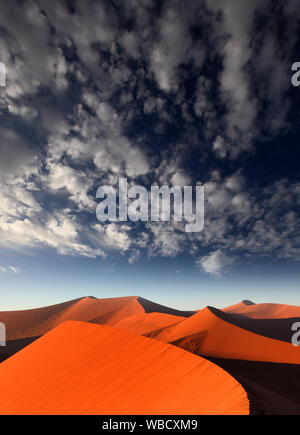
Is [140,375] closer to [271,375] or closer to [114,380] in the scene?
[114,380]

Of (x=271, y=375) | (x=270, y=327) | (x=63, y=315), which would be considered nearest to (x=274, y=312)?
(x=270, y=327)

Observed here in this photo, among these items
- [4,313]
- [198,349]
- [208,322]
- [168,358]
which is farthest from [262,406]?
[4,313]

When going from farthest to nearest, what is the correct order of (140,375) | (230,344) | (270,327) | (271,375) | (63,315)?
(63,315)
(270,327)
(230,344)
(271,375)
(140,375)

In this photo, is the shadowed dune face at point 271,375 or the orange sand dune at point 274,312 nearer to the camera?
the shadowed dune face at point 271,375

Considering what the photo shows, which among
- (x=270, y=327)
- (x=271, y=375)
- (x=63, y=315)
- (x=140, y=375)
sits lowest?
(x=63, y=315)

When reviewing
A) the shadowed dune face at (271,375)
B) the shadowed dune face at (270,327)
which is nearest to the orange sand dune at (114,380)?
the shadowed dune face at (271,375)

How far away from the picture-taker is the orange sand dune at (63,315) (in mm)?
32250

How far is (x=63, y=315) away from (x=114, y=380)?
4085 cm

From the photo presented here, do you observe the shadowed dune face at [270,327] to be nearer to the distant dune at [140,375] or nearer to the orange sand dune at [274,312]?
the distant dune at [140,375]

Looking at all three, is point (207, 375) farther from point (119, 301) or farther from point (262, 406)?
point (119, 301)

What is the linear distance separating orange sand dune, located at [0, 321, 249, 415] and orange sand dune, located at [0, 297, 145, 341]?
95.1 feet

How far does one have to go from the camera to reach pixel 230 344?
14477mm

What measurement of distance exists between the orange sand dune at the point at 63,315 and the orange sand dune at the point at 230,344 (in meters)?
24.1
